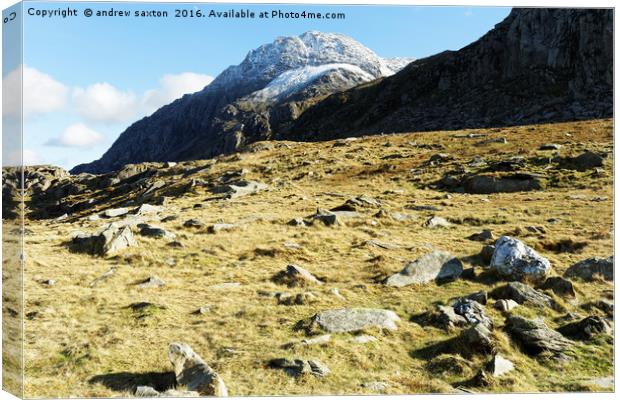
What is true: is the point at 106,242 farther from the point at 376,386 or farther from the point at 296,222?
the point at 376,386

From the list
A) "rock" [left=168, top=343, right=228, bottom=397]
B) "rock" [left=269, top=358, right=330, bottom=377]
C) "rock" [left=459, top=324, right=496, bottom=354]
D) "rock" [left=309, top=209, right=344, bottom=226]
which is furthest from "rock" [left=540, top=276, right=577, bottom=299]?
"rock" [left=309, top=209, right=344, bottom=226]

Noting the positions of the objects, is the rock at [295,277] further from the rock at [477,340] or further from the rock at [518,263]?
the rock at [477,340]

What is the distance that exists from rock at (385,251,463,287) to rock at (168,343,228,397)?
25.3 feet

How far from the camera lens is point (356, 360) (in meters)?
10.2

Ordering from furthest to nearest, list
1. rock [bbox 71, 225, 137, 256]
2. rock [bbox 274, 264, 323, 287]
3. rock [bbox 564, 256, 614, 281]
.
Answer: rock [bbox 71, 225, 137, 256], rock [bbox 274, 264, 323, 287], rock [bbox 564, 256, 614, 281]

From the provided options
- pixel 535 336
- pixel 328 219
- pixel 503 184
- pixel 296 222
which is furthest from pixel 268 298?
pixel 503 184

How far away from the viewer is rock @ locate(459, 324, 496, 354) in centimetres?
1050

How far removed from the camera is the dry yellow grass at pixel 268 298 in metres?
9.66

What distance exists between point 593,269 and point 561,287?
207cm

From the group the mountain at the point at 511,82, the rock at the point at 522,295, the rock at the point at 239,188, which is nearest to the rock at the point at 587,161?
the rock at the point at 239,188

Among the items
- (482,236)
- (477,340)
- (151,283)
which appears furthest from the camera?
(482,236)

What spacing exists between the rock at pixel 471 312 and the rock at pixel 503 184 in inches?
984

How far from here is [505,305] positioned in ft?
42.4

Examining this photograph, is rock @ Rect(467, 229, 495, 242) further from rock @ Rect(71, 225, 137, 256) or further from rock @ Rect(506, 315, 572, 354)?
rock @ Rect(71, 225, 137, 256)
